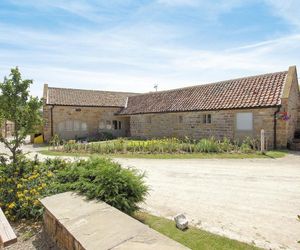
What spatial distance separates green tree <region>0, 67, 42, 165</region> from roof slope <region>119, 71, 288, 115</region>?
14128 millimetres

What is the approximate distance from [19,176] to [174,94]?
20.1 m

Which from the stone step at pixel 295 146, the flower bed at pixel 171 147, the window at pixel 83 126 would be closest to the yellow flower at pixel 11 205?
the flower bed at pixel 171 147

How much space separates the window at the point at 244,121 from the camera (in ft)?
61.2

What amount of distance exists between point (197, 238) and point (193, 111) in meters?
17.6

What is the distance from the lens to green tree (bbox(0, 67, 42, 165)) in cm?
866

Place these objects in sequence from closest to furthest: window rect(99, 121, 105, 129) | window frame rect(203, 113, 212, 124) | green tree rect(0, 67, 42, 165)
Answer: green tree rect(0, 67, 42, 165)
window frame rect(203, 113, 212, 124)
window rect(99, 121, 105, 129)

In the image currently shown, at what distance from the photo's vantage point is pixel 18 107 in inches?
347

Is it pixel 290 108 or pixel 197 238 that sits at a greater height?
pixel 290 108

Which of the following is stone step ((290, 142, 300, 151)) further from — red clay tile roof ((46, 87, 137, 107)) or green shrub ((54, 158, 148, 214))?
red clay tile roof ((46, 87, 137, 107))

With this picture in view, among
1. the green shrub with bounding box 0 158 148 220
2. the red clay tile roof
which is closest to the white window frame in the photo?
the red clay tile roof

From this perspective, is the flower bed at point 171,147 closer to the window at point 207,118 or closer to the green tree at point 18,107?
the window at point 207,118

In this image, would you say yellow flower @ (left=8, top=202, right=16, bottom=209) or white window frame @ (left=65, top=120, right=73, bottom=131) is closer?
yellow flower @ (left=8, top=202, right=16, bottom=209)

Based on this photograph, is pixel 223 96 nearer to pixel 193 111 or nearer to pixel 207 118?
pixel 207 118

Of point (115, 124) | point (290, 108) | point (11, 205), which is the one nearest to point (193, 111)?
point (290, 108)
